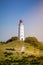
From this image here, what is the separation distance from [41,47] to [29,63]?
11.3m

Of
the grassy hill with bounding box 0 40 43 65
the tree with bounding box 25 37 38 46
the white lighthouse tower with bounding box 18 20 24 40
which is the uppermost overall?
the white lighthouse tower with bounding box 18 20 24 40

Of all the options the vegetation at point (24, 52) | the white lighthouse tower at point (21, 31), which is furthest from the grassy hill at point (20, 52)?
the white lighthouse tower at point (21, 31)

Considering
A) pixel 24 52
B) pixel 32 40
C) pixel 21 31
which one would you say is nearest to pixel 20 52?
pixel 24 52

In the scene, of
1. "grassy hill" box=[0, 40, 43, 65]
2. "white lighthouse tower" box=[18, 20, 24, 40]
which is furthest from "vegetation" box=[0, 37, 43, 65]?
"white lighthouse tower" box=[18, 20, 24, 40]

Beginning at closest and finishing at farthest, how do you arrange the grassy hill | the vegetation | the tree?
the vegetation
the grassy hill
the tree

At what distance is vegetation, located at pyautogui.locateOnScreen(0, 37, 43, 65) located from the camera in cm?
2600

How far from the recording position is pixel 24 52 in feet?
102

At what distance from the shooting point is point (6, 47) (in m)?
33.4

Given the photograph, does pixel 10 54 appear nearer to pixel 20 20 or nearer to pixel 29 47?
pixel 29 47

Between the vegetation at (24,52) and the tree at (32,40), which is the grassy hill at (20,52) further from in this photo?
the tree at (32,40)

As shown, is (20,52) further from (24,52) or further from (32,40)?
(32,40)

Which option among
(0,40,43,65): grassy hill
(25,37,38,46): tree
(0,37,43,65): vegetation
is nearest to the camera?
(0,37,43,65): vegetation

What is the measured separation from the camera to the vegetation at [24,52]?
26.0m

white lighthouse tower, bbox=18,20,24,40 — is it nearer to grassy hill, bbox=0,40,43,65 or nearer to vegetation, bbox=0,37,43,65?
vegetation, bbox=0,37,43,65
